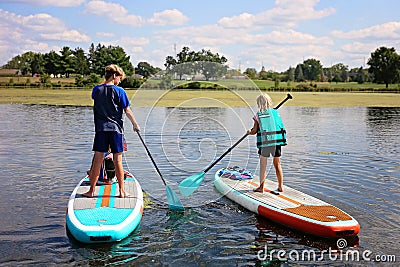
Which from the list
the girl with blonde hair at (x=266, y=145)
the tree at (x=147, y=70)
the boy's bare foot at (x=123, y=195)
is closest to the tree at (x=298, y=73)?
the tree at (x=147, y=70)

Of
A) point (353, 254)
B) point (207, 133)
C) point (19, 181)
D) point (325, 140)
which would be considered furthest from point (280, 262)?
point (207, 133)

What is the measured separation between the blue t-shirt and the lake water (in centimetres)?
154

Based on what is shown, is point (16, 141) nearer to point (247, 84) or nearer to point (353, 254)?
point (247, 84)

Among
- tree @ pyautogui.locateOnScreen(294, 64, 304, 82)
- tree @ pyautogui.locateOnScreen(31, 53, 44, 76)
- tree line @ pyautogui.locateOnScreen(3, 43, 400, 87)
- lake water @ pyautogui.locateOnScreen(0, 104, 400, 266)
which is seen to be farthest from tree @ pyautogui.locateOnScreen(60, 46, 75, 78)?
lake water @ pyautogui.locateOnScreen(0, 104, 400, 266)

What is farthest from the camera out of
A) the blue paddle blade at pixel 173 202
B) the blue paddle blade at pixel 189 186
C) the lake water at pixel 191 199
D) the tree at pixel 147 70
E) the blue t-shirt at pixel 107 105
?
the tree at pixel 147 70

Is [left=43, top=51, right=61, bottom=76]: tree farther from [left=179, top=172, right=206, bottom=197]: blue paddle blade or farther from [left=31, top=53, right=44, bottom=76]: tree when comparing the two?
[left=179, top=172, right=206, bottom=197]: blue paddle blade

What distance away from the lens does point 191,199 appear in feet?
28.1

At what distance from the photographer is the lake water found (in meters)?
6.01

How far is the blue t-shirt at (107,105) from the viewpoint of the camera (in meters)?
7.08

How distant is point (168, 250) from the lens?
612 cm

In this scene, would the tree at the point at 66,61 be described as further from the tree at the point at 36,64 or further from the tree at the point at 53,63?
the tree at the point at 36,64

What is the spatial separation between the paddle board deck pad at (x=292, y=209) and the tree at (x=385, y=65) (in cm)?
8841

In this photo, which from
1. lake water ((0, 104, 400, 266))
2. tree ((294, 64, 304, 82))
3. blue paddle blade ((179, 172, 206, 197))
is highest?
tree ((294, 64, 304, 82))

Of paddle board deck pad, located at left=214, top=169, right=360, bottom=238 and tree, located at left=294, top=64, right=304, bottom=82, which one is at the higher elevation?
tree, located at left=294, top=64, right=304, bottom=82
